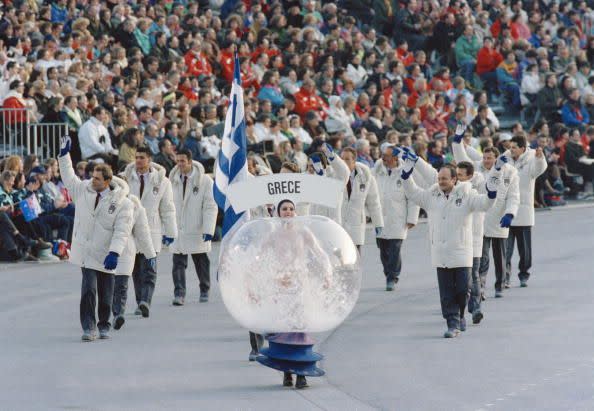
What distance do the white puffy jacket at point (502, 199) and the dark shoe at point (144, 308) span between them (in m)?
4.30

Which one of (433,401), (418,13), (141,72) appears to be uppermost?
(418,13)

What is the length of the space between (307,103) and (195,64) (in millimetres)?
2255

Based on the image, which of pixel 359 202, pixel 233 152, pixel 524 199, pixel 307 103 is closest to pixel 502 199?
pixel 524 199

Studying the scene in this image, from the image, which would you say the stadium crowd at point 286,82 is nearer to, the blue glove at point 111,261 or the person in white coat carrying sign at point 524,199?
the person in white coat carrying sign at point 524,199

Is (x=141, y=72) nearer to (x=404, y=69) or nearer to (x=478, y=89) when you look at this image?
(x=404, y=69)

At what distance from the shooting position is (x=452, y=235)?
15438 millimetres

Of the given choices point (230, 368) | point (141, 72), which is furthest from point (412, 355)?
point (141, 72)

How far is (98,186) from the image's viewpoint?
15.4 metres

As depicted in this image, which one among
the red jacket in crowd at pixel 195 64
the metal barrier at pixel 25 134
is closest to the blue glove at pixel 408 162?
the metal barrier at pixel 25 134

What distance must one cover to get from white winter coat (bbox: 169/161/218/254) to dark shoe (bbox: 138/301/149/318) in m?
1.14

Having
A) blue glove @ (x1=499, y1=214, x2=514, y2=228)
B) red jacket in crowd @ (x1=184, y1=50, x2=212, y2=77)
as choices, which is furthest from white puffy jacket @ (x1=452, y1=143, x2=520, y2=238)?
red jacket in crowd @ (x1=184, y1=50, x2=212, y2=77)

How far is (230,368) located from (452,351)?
7.68 ft

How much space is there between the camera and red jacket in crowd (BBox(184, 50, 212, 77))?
89.9 ft

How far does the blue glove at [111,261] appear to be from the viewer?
49.0 ft
